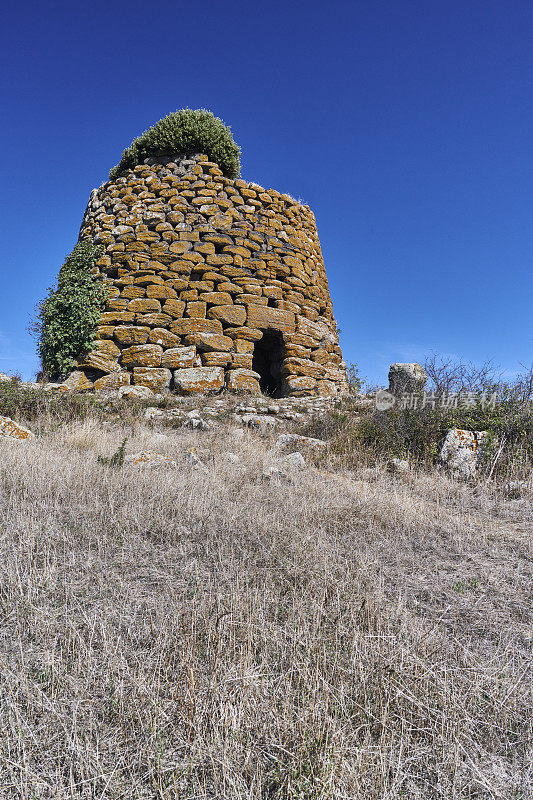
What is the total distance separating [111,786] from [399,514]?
3.03m

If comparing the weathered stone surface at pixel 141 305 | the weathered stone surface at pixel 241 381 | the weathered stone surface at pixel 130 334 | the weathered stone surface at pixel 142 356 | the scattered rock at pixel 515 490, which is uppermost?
the weathered stone surface at pixel 141 305

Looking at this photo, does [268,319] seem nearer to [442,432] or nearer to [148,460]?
[442,432]

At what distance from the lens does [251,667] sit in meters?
1.66

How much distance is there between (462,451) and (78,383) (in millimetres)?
7639

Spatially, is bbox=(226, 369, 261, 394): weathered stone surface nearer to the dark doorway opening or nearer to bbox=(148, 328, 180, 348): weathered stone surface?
the dark doorway opening

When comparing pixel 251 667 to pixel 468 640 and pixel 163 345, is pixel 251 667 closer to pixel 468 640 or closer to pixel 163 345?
pixel 468 640

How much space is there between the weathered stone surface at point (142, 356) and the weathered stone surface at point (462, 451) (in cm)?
624

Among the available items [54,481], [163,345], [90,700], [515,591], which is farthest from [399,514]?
[163,345]

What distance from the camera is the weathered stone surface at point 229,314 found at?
388 inches

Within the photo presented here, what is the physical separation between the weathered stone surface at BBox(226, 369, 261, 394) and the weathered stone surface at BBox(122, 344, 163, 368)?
5.42 feet

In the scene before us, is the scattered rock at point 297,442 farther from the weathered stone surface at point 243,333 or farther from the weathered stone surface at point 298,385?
the weathered stone surface at point 243,333

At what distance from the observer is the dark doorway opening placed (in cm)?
1067

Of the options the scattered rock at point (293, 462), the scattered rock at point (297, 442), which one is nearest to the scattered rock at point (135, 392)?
the scattered rock at point (297, 442)

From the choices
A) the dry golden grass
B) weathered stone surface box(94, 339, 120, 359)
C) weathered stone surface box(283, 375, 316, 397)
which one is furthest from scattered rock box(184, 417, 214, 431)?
the dry golden grass
